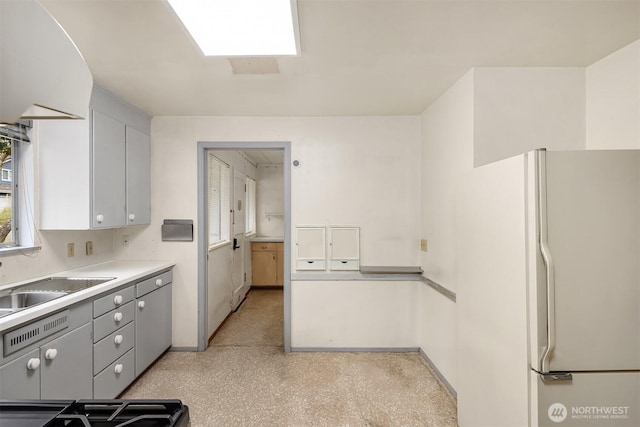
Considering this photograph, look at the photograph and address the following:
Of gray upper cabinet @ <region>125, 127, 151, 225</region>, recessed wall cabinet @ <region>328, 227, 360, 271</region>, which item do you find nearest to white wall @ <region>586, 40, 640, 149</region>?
recessed wall cabinet @ <region>328, 227, 360, 271</region>

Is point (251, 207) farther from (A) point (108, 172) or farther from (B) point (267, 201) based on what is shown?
(A) point (108, 172)

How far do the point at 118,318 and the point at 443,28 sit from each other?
2.80 m

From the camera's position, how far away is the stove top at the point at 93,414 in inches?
31.3

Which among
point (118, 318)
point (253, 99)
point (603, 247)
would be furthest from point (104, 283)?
point (603, 247)

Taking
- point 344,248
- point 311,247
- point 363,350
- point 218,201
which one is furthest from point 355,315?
point 218,201

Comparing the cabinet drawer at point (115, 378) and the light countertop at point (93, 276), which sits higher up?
the light countertop at point (93, 276)

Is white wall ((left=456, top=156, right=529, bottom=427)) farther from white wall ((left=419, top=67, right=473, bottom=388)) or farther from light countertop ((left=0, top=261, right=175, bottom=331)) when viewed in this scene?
light countertop ((left=0, top=261, right=175, bottom=331))

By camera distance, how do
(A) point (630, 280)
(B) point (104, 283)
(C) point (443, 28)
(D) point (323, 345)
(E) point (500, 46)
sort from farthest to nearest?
(D) point (323, 345) < (B) point (104, 283) < (E) point (500, 46) < (C) point (443, 28) < (A) point (630, 280)

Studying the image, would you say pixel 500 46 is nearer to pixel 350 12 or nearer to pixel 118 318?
pixel 350 12

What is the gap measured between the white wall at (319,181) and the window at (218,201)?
51 centimetres

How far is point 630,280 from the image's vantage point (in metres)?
1.29

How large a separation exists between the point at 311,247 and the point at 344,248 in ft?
1.10

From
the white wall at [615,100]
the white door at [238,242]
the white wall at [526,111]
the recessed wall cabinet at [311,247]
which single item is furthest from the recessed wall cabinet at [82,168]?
the white wall at [615,100]

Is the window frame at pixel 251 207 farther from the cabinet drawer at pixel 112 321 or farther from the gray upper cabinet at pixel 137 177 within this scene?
the cabinet drawer at pixel 112 321
